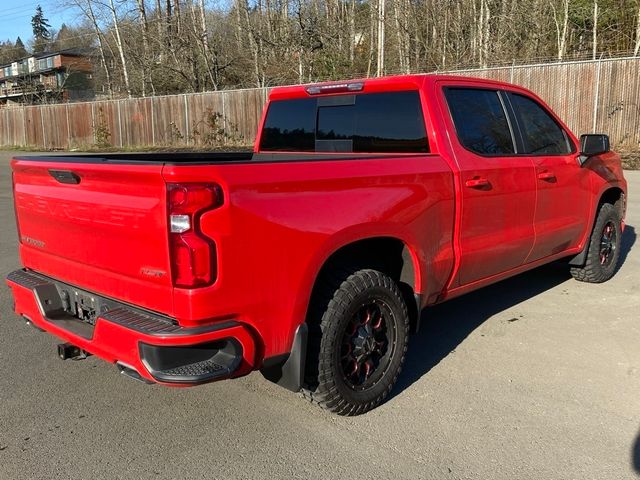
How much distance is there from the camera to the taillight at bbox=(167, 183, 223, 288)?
252cm

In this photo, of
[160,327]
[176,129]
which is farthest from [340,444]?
[176,129]

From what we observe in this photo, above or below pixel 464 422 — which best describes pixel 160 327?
above

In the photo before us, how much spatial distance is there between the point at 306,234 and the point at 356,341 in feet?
2.68

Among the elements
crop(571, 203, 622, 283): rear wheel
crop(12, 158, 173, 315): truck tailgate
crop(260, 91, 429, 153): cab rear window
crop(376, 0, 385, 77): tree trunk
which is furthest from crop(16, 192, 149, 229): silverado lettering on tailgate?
crop(376, 0, 385, 77): tree trunk

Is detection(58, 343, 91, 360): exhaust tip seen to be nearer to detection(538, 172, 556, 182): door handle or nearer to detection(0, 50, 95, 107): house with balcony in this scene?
detection(538, 172, 556, 182): door handle

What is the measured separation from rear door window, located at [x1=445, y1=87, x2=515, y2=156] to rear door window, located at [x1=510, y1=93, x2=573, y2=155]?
0.82 ft

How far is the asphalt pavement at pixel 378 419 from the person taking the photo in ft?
9.58

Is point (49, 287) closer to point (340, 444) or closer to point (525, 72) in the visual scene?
point (340, 444)

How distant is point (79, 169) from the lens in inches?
117

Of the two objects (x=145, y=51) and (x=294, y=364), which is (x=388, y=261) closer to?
(x=294, y=364)

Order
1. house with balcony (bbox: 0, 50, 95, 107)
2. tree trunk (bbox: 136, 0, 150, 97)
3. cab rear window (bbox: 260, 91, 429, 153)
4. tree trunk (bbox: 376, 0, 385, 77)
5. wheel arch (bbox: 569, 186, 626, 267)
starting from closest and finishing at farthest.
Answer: cab rear window (bbox: 260, 91, 429, 153), wheel arch (bbox: 569, 186, 626, 267), tree trunk (bbox: 376, 0, 385, 77), tree trunk (bbox: 136, 0, 150, 97), house with balcony (bbox: 0, 50, 95, 107)

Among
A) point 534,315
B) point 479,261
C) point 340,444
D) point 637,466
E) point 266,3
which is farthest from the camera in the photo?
point 266,3

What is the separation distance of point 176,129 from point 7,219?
62.7 feet

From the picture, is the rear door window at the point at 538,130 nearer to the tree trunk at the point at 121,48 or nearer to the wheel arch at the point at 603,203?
the wheel arch at the point at 603,203
